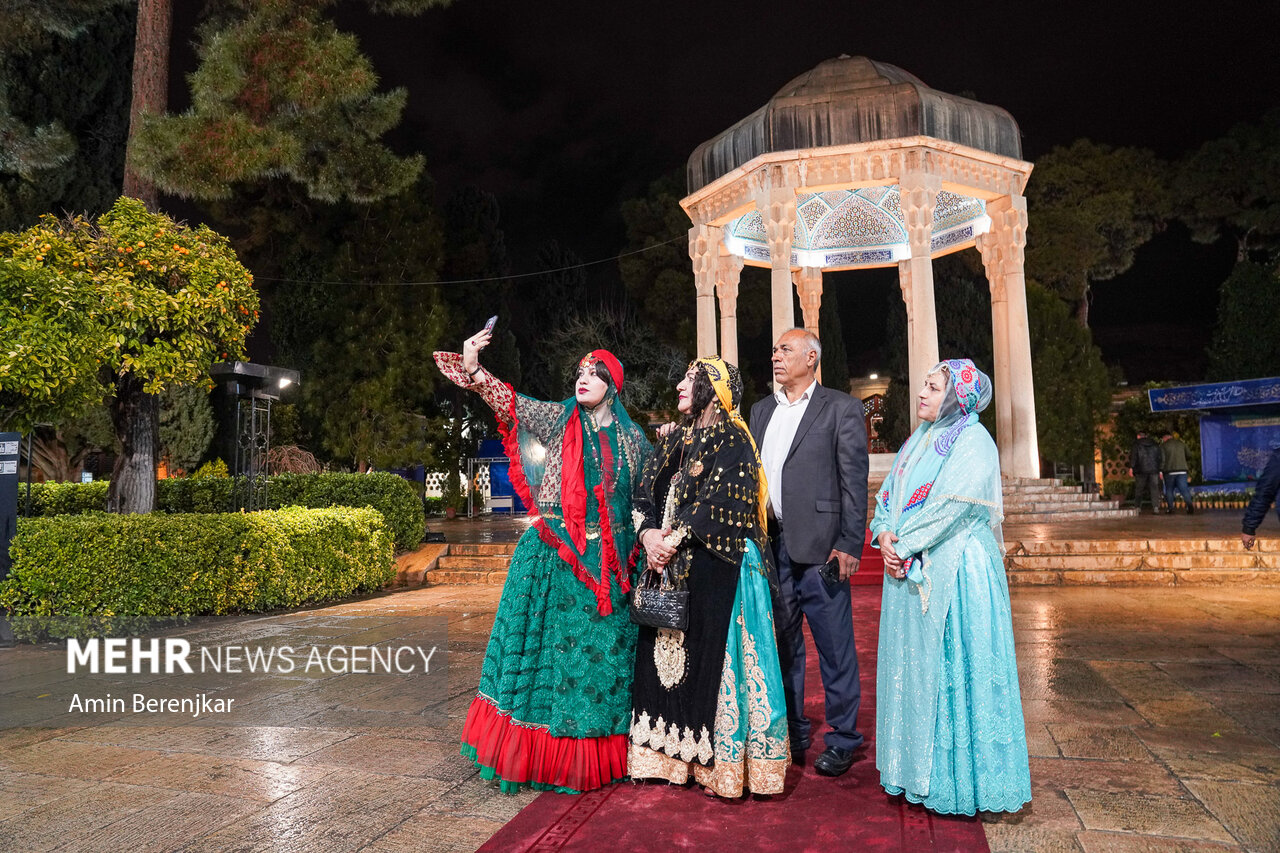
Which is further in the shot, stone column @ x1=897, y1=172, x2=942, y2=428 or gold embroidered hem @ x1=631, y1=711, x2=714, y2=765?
stone column @ x1=897, y1=172, x2=942, y2=428

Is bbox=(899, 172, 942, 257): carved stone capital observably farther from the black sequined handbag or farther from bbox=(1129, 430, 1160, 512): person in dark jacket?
the black sequined handbag

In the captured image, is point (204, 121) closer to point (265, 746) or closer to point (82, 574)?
point (82, 574)

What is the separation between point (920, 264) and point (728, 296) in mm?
3659

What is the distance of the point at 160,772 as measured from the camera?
3367 mm

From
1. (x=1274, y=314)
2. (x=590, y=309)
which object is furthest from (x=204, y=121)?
(x=1274, y=314)

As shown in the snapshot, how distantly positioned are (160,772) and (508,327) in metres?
21.2

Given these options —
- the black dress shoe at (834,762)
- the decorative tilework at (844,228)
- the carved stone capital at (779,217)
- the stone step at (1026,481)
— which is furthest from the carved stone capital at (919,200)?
the black dress shoe at (834,762)

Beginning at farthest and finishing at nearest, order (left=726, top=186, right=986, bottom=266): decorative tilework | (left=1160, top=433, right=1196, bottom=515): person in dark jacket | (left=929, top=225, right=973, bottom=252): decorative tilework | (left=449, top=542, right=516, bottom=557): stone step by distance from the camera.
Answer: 1. (left=726, top=186, right=986, bottom=266): decorative tilework
2. (left=929, top=225, right=973, bottom=252): decorative tilework
3. (left=1160, top=433, right=1196, bottom=515): person in dark jacket
4. (left=449, top=542, right=516, bottom=557): stone step

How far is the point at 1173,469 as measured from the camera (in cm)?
1404

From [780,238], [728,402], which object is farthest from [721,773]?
[780,238]

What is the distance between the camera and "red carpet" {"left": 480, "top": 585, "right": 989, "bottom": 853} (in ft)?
8.53

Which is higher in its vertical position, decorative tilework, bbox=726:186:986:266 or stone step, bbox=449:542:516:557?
decorative tilework, bbox=726:186:986:266

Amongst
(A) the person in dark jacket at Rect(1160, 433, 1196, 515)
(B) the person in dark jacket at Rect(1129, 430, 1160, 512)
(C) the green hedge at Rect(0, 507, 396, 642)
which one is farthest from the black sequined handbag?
(B) the person in dark jacket at Rect(1129, 430, 1160, 512)

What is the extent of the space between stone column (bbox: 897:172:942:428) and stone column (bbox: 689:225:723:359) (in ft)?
11.0
